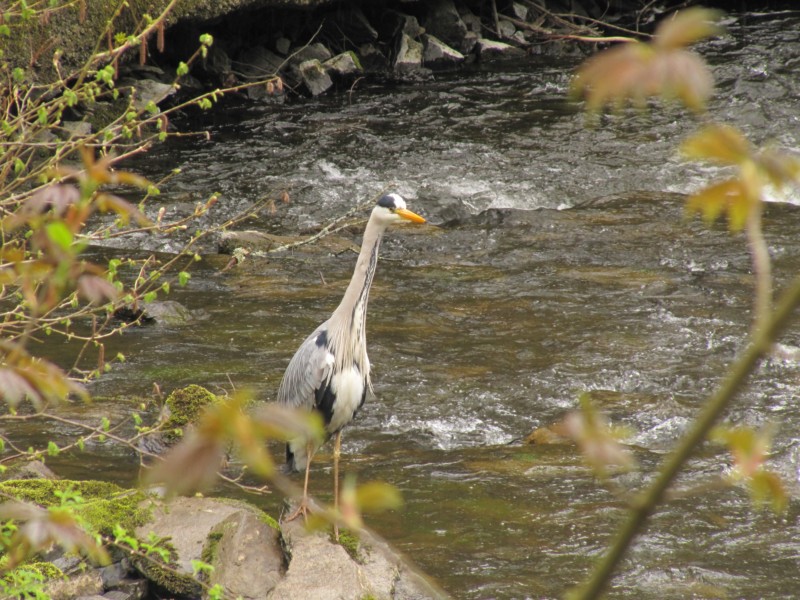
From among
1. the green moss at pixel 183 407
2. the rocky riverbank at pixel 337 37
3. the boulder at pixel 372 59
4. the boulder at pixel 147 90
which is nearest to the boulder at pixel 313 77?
the rocky riverbank at pixel 337 37

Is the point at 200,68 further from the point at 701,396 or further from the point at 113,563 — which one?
the point at 113,563

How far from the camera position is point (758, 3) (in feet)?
51.2

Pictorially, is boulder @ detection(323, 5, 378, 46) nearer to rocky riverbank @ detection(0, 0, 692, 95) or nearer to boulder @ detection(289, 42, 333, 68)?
rocky riverbank @ detection(0, 0, 692, 95)

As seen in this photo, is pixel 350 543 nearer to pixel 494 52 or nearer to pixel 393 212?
pixel 393 212

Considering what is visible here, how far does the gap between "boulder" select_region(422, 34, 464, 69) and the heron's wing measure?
9.42m

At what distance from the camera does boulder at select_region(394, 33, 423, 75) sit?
1309cm

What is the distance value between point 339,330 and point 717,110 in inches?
301

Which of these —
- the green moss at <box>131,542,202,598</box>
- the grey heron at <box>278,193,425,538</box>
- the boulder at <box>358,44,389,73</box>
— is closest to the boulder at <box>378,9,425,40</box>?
the boulder at <box>358,44,389,73</box>

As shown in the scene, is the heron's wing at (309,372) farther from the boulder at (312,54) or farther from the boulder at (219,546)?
the boulder at (312,54)

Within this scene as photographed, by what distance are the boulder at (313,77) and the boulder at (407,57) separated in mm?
1169

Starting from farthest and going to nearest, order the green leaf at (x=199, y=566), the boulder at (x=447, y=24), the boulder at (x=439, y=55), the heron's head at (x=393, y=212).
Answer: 1. the boulder at (x=447, y=24)
2. the boulder at (x=439, y=55)
3. the heron's head at (x=393, y=212)
4. the green leaf at (x=199, y=566)

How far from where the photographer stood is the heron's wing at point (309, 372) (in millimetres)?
4559

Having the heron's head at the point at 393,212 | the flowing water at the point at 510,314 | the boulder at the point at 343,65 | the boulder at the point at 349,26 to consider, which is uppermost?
the boulder at the point at 349,26

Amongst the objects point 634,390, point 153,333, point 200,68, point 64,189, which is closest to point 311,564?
point 64,189
